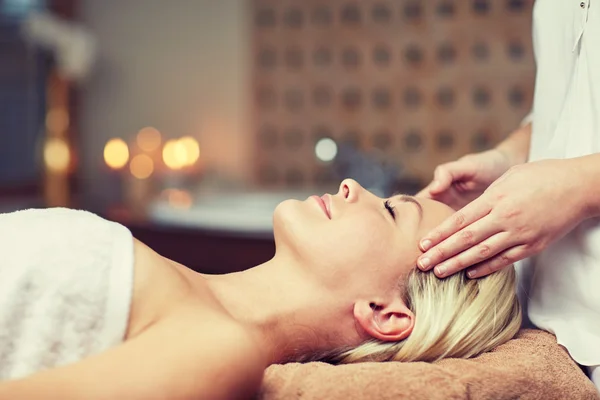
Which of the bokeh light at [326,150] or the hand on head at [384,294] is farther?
the bokeh light at [326,150]

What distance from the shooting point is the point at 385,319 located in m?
1.20

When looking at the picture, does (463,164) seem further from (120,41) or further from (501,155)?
(120,41)

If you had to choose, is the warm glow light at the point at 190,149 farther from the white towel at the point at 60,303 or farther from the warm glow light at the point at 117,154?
the white towel at the point at 60,303

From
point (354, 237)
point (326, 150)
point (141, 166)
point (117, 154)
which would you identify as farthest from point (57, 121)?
point (354, 237)

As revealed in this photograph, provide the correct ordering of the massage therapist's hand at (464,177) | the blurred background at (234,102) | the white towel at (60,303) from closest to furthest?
the white towel at (60,303), the massage therapist's hand at (464,177), the blurred background at (234,102)

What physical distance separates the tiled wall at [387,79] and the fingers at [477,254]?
68.0 inches

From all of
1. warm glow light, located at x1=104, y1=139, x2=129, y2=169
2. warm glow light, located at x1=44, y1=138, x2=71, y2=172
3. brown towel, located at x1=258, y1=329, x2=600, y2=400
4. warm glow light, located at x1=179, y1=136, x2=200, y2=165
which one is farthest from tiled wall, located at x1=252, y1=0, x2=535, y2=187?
brown towel, located at x1=258, y1=329, x2=600, y2=400

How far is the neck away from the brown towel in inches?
5.3

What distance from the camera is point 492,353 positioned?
1.13 meters

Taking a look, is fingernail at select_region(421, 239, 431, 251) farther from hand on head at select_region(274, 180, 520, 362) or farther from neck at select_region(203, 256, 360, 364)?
neck at select_region(203, 256, 360, 364)

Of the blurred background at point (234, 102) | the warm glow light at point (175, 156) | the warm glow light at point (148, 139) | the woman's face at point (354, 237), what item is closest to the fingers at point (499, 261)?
the woman's face at point (354, 237)

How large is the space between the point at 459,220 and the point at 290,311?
1.06 ft

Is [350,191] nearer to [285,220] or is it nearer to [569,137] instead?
[285,220]

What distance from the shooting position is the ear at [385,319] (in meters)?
1.18
